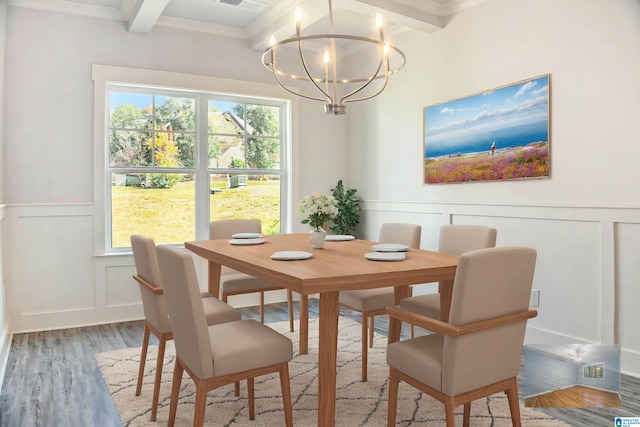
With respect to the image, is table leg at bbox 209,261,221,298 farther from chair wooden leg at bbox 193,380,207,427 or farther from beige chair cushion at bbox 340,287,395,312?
chair wooden leg at bbox 193,380,207,427

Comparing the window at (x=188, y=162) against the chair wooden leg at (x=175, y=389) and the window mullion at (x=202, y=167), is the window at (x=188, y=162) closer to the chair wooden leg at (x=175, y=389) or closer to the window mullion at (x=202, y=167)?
the window mullion at (x=202, y=167)

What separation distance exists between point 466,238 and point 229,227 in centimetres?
196

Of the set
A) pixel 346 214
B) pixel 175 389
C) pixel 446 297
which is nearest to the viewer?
pixel 175 389

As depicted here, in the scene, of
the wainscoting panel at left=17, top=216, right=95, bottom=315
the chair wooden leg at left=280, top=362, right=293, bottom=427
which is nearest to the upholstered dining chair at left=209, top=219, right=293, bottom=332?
the chair wooden leg at left=280, top=362, right=293, bottom=427

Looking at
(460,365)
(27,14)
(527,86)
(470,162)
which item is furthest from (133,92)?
(460,365)

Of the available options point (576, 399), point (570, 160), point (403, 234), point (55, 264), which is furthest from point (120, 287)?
point (570, 160)

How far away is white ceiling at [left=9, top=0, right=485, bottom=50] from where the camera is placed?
3.77m

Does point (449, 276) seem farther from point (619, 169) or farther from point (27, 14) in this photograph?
point (27, 14)

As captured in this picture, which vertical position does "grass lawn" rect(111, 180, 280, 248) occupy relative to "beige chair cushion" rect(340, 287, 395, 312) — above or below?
above

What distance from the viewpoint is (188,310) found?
5.90 ft

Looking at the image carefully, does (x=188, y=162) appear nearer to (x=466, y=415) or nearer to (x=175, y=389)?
(x=175, y=389)

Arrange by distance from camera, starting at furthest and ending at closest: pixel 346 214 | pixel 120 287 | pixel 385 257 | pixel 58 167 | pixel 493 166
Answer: pixel 346 214 → pixel 120 287 → pixel 58 167 → pixel 493 166 → pixel 385 257

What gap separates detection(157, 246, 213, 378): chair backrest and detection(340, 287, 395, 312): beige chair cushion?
1241 millimetres

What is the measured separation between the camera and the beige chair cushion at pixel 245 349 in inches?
72.9
